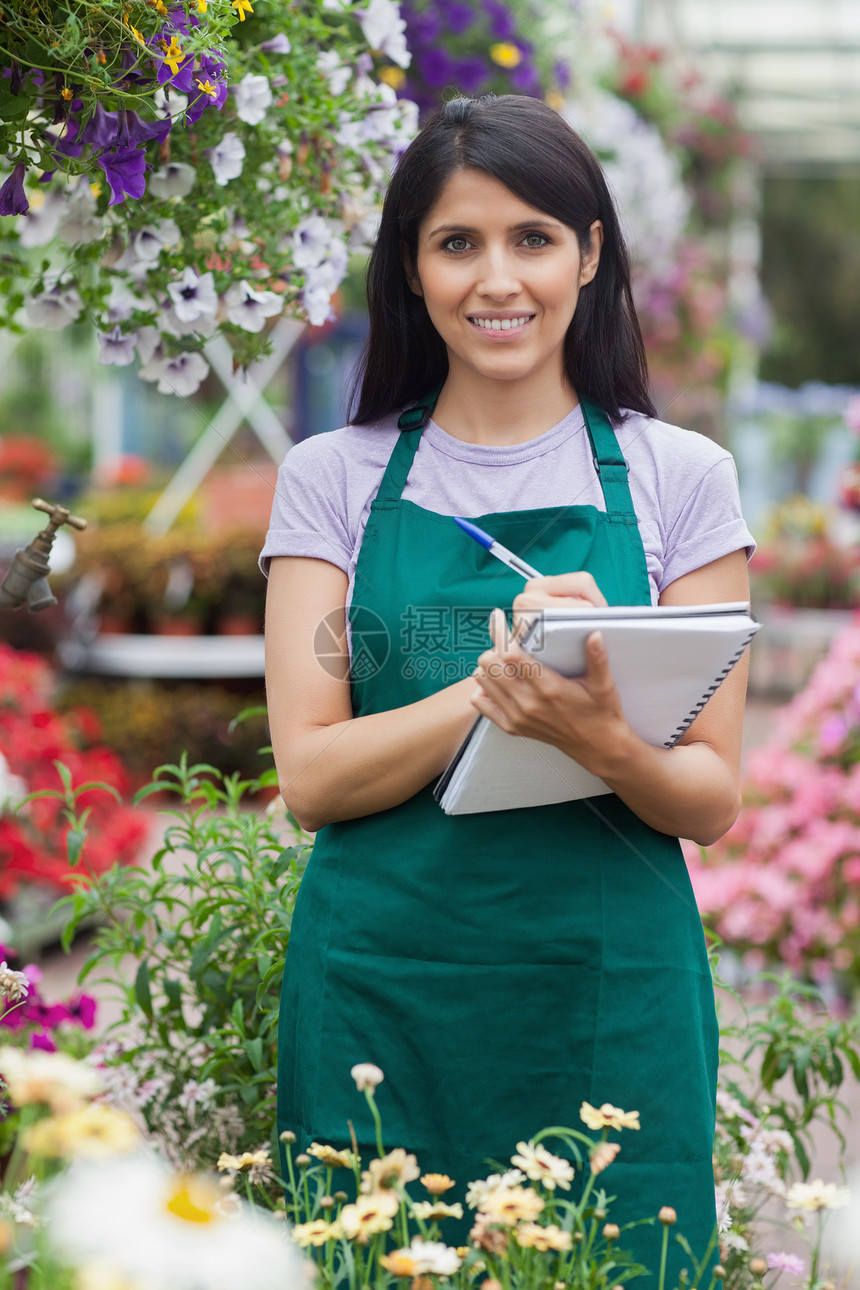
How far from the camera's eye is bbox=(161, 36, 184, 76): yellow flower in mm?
1337

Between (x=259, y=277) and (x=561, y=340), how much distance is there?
0.54m

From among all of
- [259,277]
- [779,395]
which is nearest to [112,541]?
[259,277]

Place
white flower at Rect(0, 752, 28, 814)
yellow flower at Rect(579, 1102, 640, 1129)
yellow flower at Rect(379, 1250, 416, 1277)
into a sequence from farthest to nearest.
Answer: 1. white flower at Rect(0, 752, 28, 814)
2. yellow flower at Rect(579, 1102, 640, 1129)
3. yellow flower at Rect(379, 1250, 416, 1277)

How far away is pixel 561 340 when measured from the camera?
1.48 meters

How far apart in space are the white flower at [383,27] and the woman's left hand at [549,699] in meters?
1.07

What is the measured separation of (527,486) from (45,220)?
779 mm

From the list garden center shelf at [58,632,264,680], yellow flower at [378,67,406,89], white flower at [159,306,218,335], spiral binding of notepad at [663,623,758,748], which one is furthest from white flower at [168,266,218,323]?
garden center shelf at [58,632,264,680]

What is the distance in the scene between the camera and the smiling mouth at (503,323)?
1.40 m

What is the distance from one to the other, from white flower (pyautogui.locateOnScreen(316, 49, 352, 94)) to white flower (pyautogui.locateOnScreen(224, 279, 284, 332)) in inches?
13.1

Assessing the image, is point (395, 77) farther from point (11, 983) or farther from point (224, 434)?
point (224, 434)

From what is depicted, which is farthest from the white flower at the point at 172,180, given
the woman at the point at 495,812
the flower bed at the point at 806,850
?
the flower bed at the point at 806,850

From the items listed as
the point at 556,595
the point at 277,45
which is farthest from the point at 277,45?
the point at 556,595

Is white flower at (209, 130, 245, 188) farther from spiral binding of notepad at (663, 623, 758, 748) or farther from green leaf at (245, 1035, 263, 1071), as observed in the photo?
green leaf at (245, 1035, 263, 1071)

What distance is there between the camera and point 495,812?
140 centimetres
